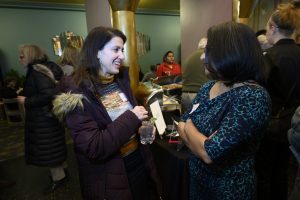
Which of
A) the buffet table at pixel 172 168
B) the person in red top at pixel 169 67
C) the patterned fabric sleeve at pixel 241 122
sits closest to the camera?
the patterned fabric sleeve at pixel 241 122

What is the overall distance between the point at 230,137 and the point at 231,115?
0.07m

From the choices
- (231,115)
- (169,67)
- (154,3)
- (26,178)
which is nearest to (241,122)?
(231,115)

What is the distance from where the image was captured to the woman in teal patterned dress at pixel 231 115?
2.48ft

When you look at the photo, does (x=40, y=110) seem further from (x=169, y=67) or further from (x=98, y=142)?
(x=169, y=67)

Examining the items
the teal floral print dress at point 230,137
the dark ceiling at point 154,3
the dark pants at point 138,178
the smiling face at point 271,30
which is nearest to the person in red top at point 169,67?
the dark ceiling at point 154,3

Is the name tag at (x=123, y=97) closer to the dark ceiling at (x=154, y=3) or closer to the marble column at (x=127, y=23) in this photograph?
the marble column at (x=127, y=23)

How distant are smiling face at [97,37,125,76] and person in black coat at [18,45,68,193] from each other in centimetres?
Answer: 116

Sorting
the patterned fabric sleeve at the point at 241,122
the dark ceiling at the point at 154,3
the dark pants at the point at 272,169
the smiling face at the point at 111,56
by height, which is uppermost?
the dark ceiling at the point at 154,3

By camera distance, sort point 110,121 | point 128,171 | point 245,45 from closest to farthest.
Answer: point 245,45, point 110,121, point 128,171

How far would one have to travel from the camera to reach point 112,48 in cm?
100

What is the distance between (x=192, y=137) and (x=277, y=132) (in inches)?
28.9

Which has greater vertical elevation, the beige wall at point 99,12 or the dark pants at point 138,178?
the beige wall at point 99,12

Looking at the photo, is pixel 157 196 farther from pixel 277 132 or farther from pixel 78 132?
pixel 277 132

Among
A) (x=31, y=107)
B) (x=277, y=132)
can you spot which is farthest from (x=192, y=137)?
(x=31, y=107)
